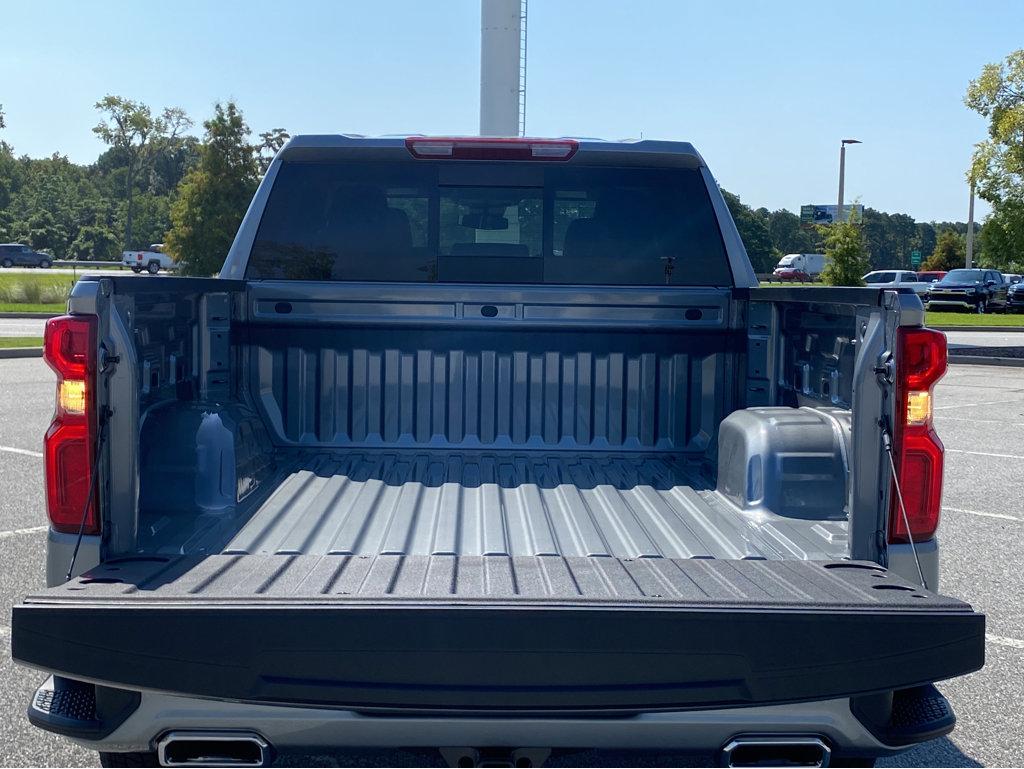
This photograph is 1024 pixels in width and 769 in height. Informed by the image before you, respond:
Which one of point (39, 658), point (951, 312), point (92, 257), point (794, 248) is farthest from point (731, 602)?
point (794, 248)

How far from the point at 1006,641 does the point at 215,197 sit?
48.6 m

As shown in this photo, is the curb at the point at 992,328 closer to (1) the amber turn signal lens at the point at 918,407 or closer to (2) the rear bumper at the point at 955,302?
(2) the rear bumper at the point at 955,302

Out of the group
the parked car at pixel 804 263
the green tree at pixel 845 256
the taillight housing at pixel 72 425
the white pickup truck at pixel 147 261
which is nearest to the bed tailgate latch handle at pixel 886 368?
the taillight housing at pixel 72 425

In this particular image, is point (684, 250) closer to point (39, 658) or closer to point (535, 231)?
point (535, 231)

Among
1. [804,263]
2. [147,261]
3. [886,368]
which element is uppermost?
[804,263]

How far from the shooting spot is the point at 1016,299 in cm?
4319

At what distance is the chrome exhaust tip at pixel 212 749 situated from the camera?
2588mm

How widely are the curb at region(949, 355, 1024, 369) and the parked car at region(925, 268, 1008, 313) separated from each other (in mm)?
23263

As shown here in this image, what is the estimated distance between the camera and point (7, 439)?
33.0 feet

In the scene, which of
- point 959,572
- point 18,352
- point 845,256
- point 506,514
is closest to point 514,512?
point 506,514

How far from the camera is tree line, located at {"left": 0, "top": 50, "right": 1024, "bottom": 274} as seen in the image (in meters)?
26.4

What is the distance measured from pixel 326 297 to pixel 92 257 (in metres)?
95.0

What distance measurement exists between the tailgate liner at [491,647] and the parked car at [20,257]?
8236 cm

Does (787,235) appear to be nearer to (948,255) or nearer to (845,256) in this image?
(948,255)
